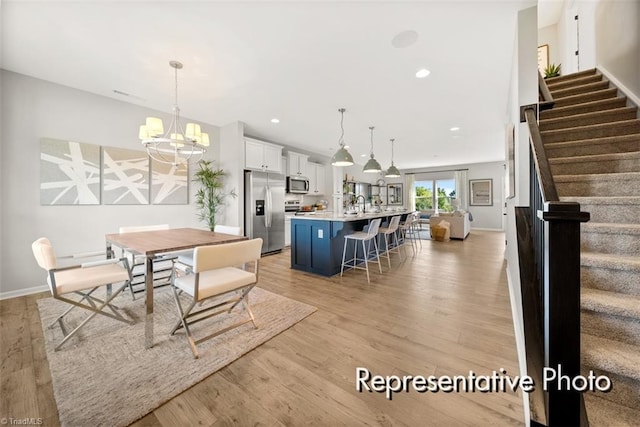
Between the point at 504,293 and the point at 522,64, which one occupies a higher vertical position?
the point at 522,64

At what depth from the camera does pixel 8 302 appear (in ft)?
8.81

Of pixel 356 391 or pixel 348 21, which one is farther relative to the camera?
pixel 348 21

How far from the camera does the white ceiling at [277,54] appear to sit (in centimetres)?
199

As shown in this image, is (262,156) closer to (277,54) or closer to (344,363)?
(277,54)

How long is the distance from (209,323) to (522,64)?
140 inches

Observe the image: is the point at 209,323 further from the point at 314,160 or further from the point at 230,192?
the point at 314,160

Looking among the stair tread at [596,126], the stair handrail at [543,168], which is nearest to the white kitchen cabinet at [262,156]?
the stair handrail at [543,168]

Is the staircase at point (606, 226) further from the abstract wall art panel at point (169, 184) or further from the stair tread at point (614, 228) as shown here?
the abstract wall art panel at point (169, 184)

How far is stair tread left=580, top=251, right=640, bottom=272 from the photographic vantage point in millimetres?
1330

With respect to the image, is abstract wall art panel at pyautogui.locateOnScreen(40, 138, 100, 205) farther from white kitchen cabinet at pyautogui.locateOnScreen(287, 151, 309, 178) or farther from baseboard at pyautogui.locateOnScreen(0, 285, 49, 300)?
white kitchen cabinet at pyautogui.locateOnScreen(287, 151, 309, 178)

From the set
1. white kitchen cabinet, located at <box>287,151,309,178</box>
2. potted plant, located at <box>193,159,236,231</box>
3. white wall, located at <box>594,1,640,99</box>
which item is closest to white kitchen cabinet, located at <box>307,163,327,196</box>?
white kitchen cabinet, located at <box>287,151,309,178</box>

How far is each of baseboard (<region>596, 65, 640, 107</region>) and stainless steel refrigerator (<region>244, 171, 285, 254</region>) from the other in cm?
515

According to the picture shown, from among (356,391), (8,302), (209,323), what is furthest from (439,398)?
(8,302)

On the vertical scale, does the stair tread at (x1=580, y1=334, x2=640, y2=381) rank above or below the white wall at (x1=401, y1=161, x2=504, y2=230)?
below
